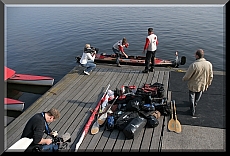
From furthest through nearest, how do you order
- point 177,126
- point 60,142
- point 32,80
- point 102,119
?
1. point 32,80
2. point 102,119
3. point 177,126
4. point 60,142

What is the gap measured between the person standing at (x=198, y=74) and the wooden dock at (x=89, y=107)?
1.12 meters

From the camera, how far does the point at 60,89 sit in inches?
349

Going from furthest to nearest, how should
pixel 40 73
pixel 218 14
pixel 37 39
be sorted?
pixel 218 14, pixel 37 39, pixel 40 73

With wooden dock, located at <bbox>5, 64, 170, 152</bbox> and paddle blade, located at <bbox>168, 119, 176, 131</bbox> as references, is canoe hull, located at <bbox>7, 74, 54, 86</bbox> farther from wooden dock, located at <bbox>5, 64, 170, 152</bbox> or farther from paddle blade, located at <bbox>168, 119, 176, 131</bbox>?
paddle blade, located at <bbox>168, 119, 176, 131</bbox>

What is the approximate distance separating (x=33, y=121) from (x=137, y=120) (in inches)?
95.5

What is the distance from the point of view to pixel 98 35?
841 inches

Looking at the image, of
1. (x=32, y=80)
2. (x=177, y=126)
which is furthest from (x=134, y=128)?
(x=32, y=80)

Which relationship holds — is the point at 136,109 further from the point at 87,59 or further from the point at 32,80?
the point at 32,80

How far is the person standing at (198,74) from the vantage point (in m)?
6.10

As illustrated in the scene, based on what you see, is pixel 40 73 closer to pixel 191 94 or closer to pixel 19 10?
pixel 191 94

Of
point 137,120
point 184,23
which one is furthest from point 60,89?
point 184,23

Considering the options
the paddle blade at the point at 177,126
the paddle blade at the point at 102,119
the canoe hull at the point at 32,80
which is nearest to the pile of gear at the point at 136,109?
the paddle blade at the point at 102,119

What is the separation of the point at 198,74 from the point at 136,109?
1.82 metres

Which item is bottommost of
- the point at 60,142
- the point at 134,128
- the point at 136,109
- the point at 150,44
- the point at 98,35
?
the point at 60,142
